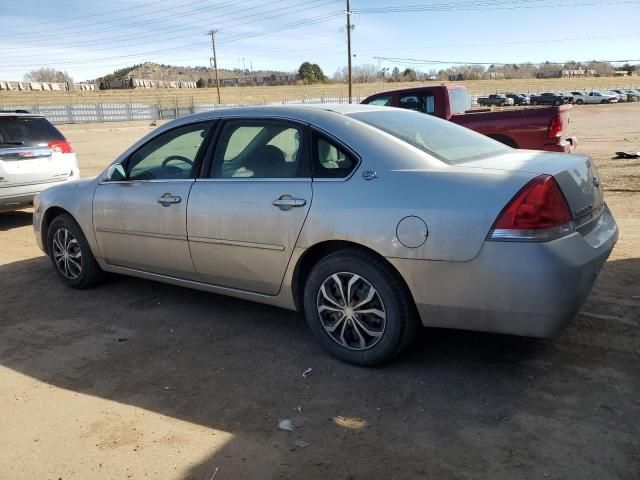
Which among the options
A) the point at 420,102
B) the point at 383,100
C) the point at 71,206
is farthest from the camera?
the point at 383,100

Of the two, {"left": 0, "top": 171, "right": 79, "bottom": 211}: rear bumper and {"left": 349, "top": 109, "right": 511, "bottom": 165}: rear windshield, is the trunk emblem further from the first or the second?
{"left": 0, "top": 171, "right": 79, "bottom": 211}: rear bumper

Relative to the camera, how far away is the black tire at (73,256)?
5.06 m

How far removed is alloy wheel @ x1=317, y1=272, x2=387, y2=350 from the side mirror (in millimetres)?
2157

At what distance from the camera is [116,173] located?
4684 millimetres

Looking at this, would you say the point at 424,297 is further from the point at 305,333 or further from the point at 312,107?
the point at 312,107

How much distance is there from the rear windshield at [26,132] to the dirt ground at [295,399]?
4.39 metres

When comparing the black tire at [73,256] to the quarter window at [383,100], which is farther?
the quarter window at [383,100]

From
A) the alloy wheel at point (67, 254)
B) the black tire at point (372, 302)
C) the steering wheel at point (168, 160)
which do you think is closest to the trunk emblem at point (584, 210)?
the black tire at point (372, 302)

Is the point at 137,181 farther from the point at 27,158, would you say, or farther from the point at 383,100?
the point at 383,100

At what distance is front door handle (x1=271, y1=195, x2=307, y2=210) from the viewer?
3507 mm

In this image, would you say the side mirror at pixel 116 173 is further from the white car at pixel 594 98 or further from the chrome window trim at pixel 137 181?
the white car at pixel 594 98

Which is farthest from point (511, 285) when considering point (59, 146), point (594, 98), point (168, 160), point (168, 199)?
point (594, 98)

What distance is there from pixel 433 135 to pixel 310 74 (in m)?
130

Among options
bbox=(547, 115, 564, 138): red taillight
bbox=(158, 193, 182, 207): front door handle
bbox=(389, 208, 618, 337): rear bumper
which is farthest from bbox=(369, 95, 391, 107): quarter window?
bbox=(389, 208, 618, 337): rear bumper
